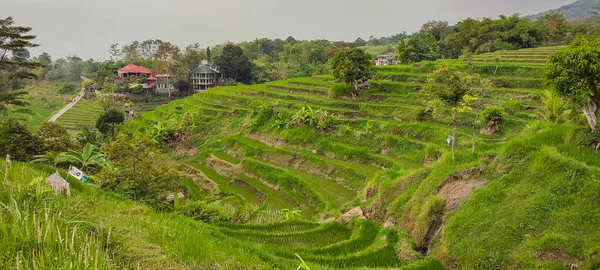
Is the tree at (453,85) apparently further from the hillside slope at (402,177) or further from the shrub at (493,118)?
the shrub at (493,118)

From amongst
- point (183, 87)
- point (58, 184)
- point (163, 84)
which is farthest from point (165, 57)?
point (58, 184)

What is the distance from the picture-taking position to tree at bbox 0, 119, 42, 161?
15.8 metres

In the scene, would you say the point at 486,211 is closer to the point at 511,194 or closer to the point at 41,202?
the point at 511,194

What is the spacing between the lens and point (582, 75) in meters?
7.23

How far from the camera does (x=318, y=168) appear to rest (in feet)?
55.6

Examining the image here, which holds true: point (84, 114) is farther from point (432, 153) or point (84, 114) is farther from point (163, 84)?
point (432, 153)

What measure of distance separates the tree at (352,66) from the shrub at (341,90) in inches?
25.8

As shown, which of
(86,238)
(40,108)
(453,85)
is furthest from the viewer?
(40,108)

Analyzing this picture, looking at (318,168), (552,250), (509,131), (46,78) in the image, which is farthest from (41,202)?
(46,78)

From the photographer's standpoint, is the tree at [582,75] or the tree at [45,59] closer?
the tree at [582,75]

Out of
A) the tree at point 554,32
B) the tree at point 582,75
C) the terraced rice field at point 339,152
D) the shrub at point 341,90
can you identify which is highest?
the tree at point 554,32

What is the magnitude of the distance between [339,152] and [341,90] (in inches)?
266

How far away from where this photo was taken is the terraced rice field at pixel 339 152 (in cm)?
908

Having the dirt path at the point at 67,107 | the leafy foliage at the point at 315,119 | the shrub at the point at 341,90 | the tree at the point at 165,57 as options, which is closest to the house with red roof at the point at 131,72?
the tree at the point at 165,57
